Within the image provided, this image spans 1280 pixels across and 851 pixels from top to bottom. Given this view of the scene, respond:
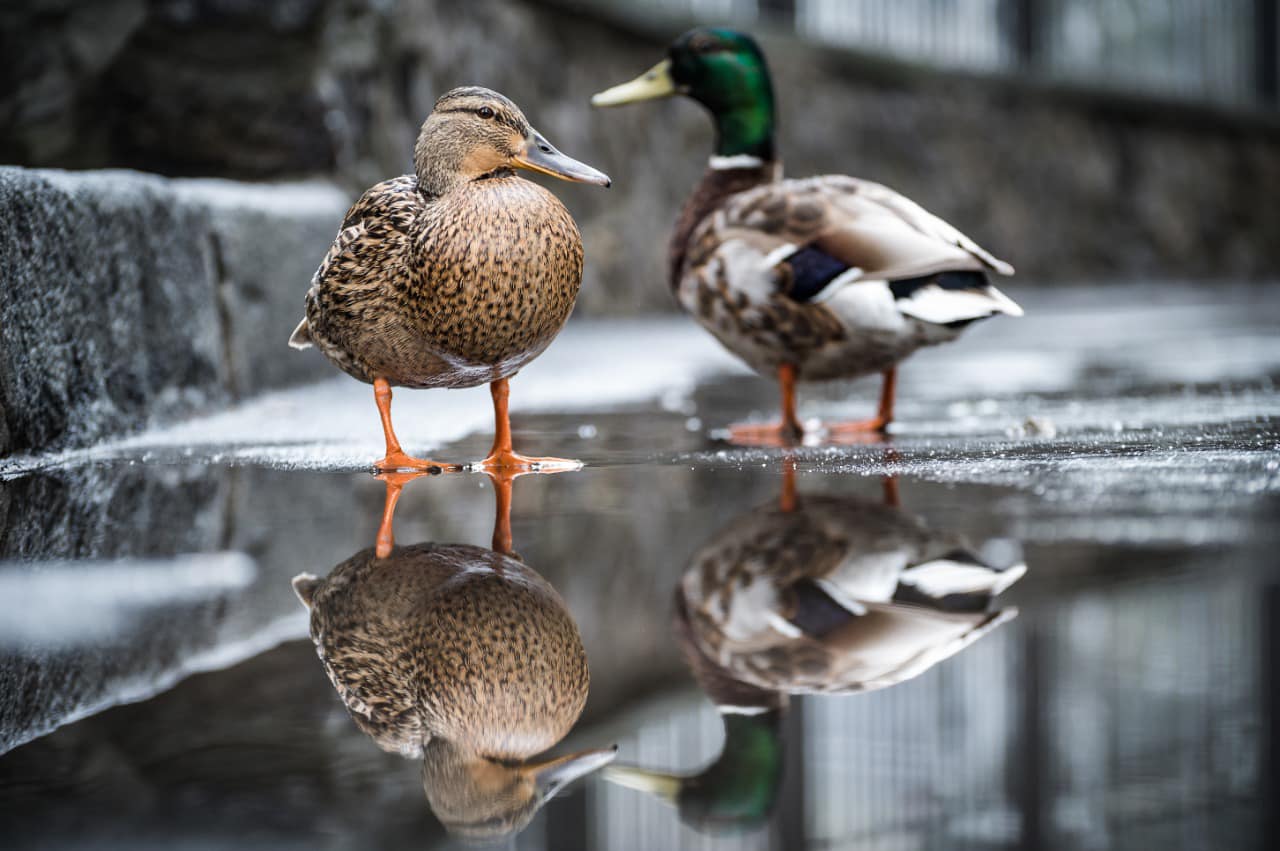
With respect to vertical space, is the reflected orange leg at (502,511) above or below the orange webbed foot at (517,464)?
above

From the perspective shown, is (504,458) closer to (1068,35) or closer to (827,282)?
(827,282)

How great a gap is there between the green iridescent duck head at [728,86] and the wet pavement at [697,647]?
1387 millimetres

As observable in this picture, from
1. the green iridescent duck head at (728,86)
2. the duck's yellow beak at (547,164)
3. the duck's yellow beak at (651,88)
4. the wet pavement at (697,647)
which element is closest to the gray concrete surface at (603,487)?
the wet pavement at (697,647)

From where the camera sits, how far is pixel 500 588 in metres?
1.93

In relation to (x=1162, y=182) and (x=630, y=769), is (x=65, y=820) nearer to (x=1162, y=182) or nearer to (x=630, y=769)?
(x=630, y=769)

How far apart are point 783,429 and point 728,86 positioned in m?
1.26

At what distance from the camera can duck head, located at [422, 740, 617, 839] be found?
3.96 ft

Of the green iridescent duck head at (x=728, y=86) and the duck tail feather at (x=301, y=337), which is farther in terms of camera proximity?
the green iridescent duck head at (x=728, y=86)

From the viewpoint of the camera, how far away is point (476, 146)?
9.34 feet

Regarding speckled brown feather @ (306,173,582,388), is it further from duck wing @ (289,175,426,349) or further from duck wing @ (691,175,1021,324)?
duck wing @ (691,175,1021,324)

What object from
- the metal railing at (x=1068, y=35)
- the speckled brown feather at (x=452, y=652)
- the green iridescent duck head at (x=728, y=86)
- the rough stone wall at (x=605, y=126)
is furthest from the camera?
the metal railing at (x=1068, y=35)

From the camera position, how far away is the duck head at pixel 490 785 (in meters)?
1.21

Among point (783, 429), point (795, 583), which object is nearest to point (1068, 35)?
point (783, 429)

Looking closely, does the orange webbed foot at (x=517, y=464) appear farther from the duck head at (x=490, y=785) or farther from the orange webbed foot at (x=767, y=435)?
the duck head at (x=490, y=785)
